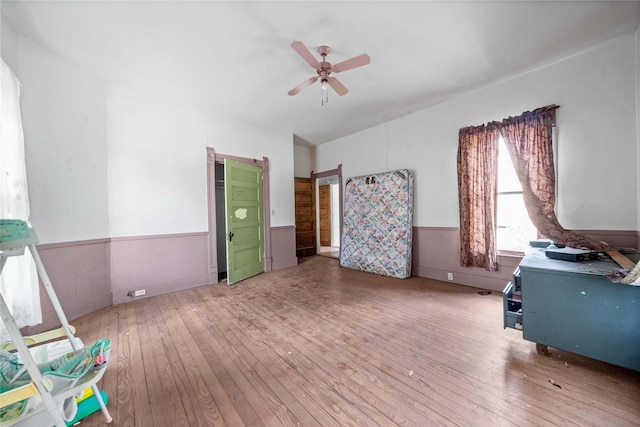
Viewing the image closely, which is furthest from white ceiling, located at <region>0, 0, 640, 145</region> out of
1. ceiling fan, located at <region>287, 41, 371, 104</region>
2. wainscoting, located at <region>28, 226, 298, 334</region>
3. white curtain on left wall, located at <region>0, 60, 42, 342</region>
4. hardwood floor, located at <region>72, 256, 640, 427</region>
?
hardwood floor, located at <region>72, 256, 640, 427</region>

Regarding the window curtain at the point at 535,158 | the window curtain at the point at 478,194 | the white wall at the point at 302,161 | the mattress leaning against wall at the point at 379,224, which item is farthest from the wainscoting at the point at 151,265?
the white wall at the point at 302,161

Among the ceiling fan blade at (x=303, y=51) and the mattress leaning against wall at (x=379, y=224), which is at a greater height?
the ceiling fan blade at (x=303, y=51)

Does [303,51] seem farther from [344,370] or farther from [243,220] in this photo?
[243,220]

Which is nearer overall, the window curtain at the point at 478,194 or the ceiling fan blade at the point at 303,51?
the ceiling fan blade at the point at 303,51

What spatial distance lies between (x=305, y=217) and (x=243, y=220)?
255cm

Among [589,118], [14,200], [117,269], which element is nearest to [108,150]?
[14,200]

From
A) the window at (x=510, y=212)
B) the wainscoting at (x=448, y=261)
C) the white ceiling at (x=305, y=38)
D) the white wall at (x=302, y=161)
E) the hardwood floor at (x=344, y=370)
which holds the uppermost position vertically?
the white ceiling at (x=305, y=38)

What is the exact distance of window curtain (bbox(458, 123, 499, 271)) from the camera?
3.51 m

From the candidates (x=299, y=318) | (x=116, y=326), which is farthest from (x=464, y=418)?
(x=116, y=326)

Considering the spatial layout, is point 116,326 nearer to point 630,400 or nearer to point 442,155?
point 630,400

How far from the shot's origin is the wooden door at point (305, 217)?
21.8 feet

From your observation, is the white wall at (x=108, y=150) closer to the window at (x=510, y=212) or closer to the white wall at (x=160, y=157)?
the white wall at (x=160, y=157)

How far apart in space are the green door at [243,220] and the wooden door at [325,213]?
11.3ft

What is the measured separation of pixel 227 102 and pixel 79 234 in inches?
106
